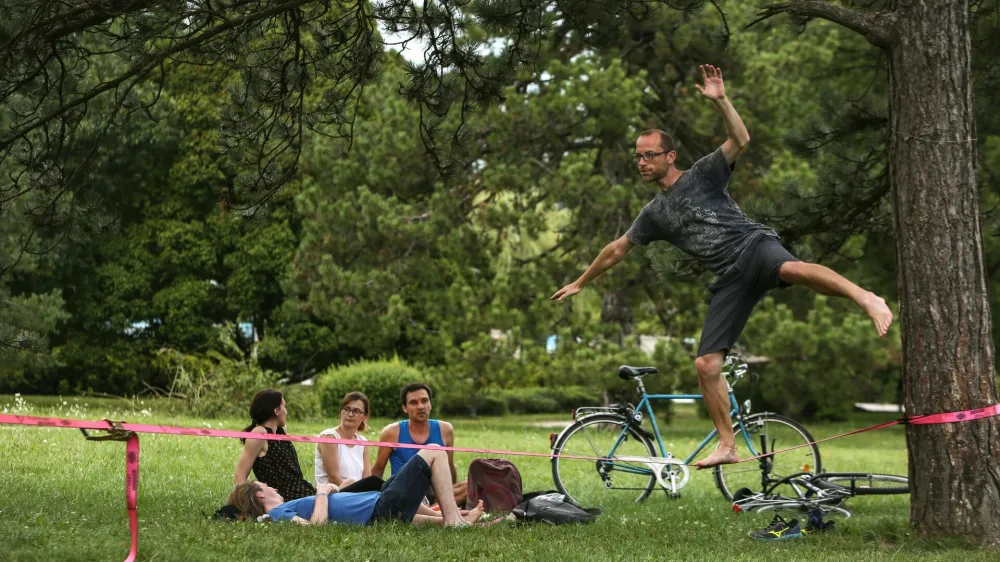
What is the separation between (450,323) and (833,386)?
23.8ft

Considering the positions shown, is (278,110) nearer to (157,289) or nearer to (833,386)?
(833,386)

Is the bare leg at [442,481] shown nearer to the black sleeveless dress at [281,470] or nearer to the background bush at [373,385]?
the black sleeveless dress at [281,470]

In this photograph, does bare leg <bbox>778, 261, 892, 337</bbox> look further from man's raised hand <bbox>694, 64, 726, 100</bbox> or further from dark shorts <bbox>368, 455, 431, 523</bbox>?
dark shorts <bbox>368, 455, 431, 523</bbox>

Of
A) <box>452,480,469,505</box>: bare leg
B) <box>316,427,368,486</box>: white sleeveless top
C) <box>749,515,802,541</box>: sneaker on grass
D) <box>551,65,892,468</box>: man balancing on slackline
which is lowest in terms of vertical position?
<box>749,515,802,541</box>: sneaker on grass

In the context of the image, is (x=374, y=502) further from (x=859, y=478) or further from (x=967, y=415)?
(x=859, y=478)

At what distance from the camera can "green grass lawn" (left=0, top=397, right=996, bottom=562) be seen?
19.9ft

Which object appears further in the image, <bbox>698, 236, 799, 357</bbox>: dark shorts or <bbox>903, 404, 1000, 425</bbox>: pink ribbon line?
<bbox>903, 404, 1000, 425</bbox>: pink ribbon line

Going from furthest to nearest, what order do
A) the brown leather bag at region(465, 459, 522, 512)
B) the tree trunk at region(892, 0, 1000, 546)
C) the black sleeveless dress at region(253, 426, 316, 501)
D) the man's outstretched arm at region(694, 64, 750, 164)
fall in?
1. the brown leather bag at region(465, 459, 522, 512)
2. the black sleeveless dress at region(253, 426, 316, 501)
3. the tree trunk at region(892, 0, 1000, 546)
4. the man's outstretched arm at region(694, 64, 750, 164)

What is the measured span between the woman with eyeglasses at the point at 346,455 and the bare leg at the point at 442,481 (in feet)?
2.74

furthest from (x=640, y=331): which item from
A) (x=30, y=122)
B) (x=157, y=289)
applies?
(x=30, y=122)

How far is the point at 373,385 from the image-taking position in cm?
1886

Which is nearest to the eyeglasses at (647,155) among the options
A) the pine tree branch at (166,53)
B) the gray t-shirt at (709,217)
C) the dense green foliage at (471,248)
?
the gray t-shirt at (709,217)

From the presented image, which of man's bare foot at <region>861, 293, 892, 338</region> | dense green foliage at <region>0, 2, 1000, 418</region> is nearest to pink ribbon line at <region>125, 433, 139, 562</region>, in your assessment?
man's bare foot at <region>861, 293, 892, 338</region>

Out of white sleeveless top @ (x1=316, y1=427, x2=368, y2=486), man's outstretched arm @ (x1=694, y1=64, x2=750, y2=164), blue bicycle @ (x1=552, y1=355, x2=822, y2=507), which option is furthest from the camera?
blue bicycle @ (x1=552, y1=355, x2=822, y2=507)
